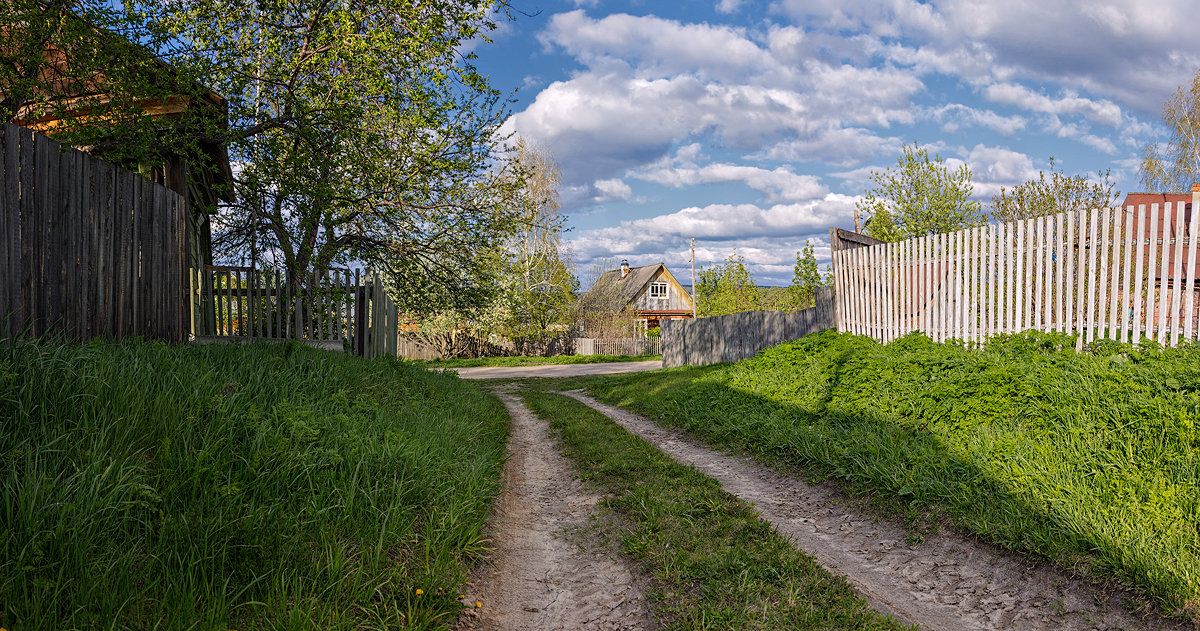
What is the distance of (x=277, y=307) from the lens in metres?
11.5

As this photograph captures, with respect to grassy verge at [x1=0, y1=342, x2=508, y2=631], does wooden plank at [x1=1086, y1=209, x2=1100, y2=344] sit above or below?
above

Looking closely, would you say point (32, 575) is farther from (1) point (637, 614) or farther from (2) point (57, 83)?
(2) point (57, 83)

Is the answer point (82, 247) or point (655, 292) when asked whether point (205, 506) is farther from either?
point (655, 292)

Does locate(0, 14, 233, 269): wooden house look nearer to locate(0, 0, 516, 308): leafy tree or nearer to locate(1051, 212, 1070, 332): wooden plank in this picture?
locate(0, 0, 516, 308): leafy tree

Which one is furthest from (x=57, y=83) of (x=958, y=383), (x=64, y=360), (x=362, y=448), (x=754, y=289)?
(x=754, y=289)

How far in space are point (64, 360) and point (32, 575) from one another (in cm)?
198

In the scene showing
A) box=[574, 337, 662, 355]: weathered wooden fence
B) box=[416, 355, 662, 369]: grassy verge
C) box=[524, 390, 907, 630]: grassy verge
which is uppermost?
box=[524, 390, 907, 630]: grassy verge

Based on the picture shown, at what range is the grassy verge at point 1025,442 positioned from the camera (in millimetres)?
3988

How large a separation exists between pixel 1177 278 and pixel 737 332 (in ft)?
43.5

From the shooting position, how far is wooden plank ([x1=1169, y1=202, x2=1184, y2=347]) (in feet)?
23.3

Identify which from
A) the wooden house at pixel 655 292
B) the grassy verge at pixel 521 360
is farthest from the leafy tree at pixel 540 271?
the wooden house at pixel 655 292

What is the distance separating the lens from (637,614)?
3.55 m

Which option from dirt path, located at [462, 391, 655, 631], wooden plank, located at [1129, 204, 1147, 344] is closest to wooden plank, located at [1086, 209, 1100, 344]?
wooden plank, located at [1129, 204, 1147, 344]

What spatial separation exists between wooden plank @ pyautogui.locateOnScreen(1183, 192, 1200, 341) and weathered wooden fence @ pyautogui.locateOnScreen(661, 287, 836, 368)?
6716 mm
